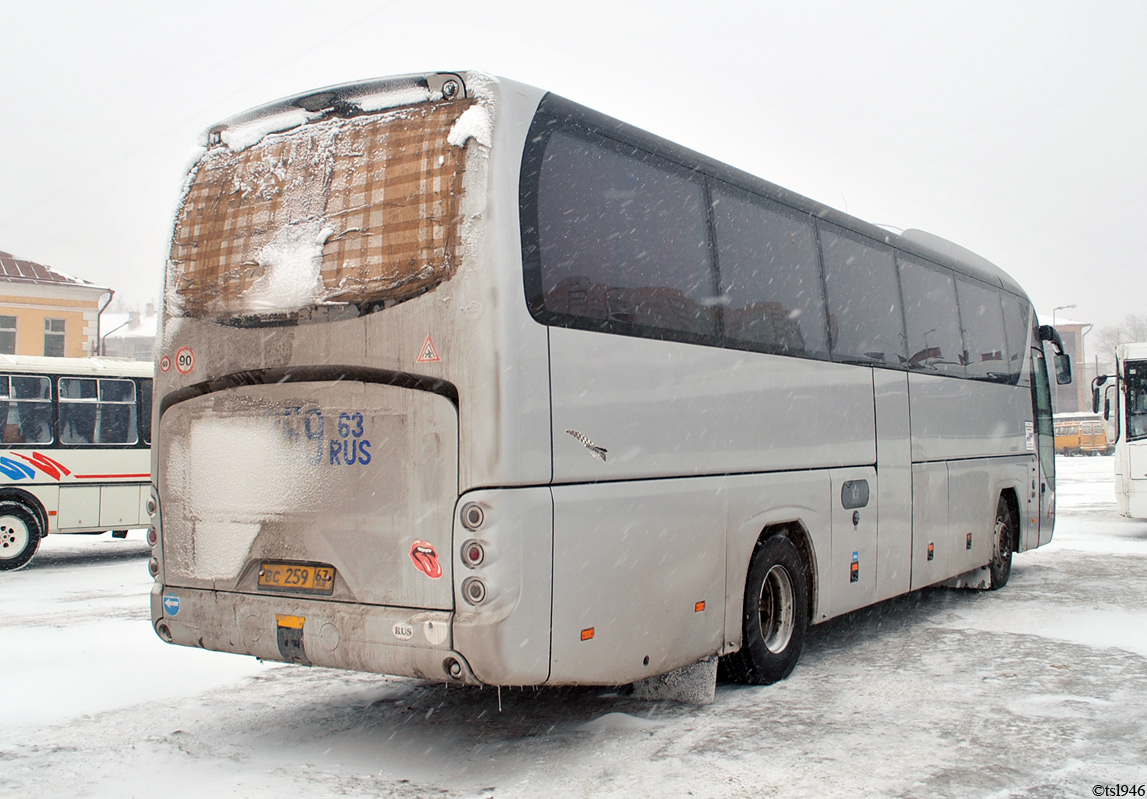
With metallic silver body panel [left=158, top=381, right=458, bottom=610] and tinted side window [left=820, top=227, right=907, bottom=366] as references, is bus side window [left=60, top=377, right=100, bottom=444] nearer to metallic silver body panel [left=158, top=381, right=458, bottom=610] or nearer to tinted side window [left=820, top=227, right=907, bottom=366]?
metallic silver body panel [left=158, top=381, right=458, bottom=610]

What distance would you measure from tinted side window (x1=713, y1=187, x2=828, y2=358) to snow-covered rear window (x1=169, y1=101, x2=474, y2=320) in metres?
2.20

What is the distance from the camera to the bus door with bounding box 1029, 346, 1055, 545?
12.3 meters

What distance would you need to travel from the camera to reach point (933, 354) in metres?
9.69

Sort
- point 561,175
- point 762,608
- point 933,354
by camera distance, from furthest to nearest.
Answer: point 933,354, point 762,608, point 561,175

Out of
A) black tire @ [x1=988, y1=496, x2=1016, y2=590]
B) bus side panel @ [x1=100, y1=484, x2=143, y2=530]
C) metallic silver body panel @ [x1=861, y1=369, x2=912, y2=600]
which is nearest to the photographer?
metallic silver body panel @ [x1=861, y1=369, x2=912, y2=600]

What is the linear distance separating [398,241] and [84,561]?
1244cm

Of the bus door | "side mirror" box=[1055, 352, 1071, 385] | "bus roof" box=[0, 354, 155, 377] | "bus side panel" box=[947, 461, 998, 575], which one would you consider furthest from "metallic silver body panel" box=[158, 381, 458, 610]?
"side mirror" box=[1055, 352, 1071, 385]

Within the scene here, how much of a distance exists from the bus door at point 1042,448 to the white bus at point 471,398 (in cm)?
650

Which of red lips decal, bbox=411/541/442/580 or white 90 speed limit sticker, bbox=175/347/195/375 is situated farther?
white 90 speed limit sticker, bbox=175/347/195/375

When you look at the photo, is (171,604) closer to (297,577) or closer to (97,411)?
(297,577)

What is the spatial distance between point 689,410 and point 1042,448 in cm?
823

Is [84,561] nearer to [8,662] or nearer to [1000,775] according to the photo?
[8,662]

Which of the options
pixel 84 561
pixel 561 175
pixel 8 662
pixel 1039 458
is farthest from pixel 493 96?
pixel 84 561

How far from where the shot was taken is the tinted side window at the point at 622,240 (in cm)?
524
